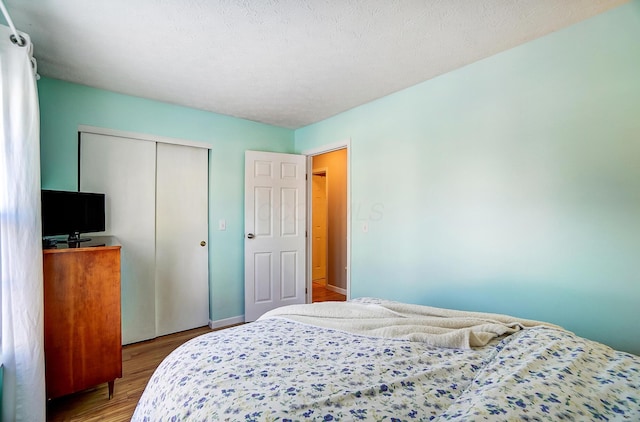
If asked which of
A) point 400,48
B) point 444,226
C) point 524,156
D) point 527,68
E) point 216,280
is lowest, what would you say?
point 216,280

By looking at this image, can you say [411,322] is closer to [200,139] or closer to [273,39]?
[273,39]

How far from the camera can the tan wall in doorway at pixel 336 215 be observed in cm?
472

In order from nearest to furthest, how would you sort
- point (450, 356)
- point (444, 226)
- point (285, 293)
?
point (450, 356) → point (444, 226) → point (285, 293)

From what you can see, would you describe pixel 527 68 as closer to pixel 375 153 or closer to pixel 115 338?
pixel 375 153

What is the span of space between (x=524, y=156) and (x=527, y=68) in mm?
586

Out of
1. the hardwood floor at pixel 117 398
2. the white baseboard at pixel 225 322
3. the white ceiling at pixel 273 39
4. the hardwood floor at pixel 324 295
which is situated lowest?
the hardwood floor at pixel 324 295

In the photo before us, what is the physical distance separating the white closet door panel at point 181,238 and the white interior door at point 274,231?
495 mm

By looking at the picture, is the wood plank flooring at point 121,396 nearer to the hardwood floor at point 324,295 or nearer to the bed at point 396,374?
the bed at point 396,374

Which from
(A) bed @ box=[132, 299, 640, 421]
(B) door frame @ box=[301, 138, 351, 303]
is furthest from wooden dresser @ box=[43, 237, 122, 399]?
(B) door frame @ box=[301, 138, 351, 303]

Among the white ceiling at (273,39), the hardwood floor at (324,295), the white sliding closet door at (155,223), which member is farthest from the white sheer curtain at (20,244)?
the hardwood floor at (324,295)

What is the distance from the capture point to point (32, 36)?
1.82 m

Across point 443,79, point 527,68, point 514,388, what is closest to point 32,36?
point 443,79

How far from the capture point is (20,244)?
155 centimetres

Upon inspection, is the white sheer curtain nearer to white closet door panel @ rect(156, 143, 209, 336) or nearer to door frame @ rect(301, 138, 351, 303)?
white closet door panel @ rect(156, 143, 209, 336)
